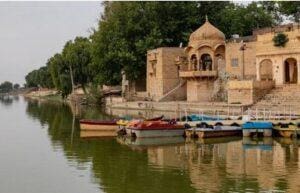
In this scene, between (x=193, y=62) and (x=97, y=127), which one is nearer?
(x=97, y=127)

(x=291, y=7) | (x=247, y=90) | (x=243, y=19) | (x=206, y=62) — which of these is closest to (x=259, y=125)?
(x=247, y=90)

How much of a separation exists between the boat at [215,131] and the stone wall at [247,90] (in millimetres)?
8185

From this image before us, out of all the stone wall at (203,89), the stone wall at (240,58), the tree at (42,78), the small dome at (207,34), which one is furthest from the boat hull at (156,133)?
the tree at (42,78)

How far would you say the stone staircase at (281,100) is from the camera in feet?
106

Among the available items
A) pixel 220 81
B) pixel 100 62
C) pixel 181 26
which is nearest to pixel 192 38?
pixel 220 81

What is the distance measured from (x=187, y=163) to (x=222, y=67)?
80.8 feet

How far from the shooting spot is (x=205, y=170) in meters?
18.9

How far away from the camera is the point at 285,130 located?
1051 inches

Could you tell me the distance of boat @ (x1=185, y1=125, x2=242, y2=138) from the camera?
2736cm

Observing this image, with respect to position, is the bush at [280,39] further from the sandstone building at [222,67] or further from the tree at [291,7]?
the tree at [291,7]

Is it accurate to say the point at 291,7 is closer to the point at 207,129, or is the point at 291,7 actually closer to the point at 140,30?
the point at 140,30

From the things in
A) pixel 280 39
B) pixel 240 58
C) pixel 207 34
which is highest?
pixel 207 34

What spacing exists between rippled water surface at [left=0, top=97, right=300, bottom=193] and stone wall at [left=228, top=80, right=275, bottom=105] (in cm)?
971

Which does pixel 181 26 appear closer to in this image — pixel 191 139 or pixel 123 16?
pixel 123 16
